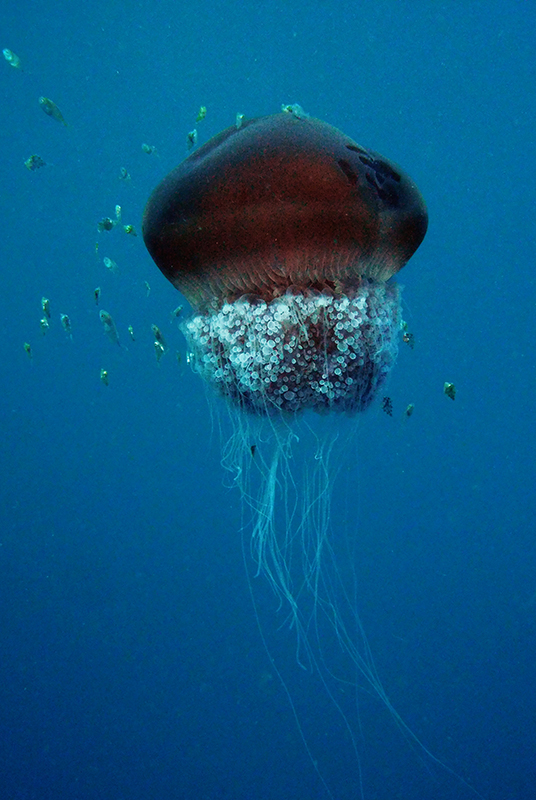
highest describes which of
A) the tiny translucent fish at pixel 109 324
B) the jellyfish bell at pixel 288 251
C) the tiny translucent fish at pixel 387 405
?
the tiny translucent fish at pixel 109 324

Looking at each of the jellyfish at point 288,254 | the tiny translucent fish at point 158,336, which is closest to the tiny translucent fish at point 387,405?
the jellyfish at point 288,254

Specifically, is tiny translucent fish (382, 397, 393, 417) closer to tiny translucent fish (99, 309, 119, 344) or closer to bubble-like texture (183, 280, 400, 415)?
bubble-like texture (183, 280, 400, 415)

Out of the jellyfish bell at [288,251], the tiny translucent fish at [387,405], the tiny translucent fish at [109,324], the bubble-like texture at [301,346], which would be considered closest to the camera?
the jellyfish bell at [288,251]

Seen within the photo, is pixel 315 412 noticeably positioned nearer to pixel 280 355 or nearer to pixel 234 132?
pixel 280 355

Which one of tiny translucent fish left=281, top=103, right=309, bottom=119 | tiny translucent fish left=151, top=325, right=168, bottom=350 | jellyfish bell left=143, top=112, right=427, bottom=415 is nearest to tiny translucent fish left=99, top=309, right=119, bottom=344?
tiny translucent fish left=151, top=325, right=168, bottom=350

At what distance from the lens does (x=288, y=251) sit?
2.88 meters

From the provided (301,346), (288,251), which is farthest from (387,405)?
(288,251)

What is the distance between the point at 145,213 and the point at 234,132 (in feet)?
2.30

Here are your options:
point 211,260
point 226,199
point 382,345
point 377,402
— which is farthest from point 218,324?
point 377,402

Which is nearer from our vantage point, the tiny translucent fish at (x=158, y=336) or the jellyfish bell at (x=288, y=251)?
the jellyfish bell at (x=288, y=251)

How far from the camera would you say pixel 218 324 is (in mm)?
3213

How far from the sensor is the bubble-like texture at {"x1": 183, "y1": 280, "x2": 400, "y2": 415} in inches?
118

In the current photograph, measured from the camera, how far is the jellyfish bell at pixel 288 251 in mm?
2797

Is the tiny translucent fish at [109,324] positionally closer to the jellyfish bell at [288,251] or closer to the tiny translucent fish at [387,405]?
the jellyfish bell at [288,251]
